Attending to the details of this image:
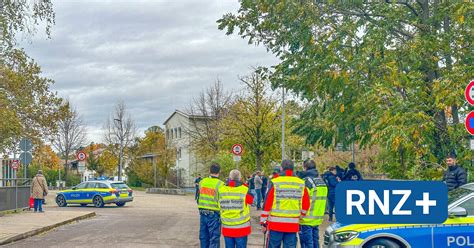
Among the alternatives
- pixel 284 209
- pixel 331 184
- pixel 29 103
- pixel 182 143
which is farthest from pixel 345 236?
pixel 182 143

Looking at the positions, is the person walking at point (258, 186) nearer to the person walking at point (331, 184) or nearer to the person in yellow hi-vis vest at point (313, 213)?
the person walking at point (331, 184)

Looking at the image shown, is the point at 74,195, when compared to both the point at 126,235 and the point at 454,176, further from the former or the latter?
the point at 454,176

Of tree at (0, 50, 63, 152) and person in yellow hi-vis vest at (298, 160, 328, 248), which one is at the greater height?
tree at (0, 50, 63, 152)

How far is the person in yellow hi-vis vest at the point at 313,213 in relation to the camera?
41.8 ft

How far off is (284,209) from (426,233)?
2.26 metres

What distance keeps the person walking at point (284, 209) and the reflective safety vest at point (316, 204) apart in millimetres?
1105

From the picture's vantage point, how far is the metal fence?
2608cm

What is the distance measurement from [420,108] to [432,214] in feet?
26.4

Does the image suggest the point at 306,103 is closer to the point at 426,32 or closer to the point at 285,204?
the point at 426,32

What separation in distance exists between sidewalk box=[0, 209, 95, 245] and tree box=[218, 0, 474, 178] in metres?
8.12

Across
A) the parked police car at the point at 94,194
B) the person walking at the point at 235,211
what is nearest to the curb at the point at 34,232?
the person walking at the point at 235,211

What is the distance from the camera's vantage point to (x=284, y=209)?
11.5 metres

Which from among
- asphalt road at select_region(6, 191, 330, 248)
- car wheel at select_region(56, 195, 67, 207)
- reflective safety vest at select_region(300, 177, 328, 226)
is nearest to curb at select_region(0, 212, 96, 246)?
asphalt road at select_region(6, 191, 330, 248)

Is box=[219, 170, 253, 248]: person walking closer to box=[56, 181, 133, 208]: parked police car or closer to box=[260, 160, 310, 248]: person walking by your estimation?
box=[260, 160, 310, 248]: person walking
